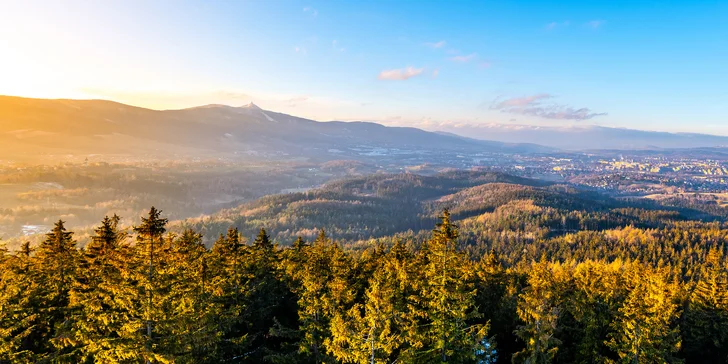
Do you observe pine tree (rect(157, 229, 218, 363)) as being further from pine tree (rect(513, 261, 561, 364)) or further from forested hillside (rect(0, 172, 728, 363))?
pine tree (rect(513, 261, 561, 364))

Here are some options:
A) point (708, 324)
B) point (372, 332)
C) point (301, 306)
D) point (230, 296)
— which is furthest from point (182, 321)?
point (708, 324)

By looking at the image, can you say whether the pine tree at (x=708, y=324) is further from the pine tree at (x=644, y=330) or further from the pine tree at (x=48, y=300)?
the pine tree at (x=48, y=300)

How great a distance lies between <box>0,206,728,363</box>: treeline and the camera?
21719mm

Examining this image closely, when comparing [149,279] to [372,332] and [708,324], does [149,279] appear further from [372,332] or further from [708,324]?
[708,324]

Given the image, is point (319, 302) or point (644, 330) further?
point (644, 330)

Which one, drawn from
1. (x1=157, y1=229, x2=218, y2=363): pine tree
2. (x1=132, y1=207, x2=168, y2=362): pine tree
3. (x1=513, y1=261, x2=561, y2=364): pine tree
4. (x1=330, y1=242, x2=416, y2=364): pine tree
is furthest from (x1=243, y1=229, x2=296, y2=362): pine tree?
(x1=513, y1=261, x2=561, y2=364): pine tree

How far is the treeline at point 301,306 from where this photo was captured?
2172 cm

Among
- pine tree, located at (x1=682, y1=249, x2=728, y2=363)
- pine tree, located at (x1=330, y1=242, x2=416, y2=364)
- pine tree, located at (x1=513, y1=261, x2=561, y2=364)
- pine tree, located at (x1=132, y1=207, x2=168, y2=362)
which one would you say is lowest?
pine tree, located at (x1=682, y1=249, x2=728, y2=363)

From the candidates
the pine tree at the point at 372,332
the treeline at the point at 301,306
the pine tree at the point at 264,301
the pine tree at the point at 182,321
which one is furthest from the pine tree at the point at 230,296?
the pine tree at the point at 372,332

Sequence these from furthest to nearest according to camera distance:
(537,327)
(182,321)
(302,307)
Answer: (302,307) → (537,327) → (182,321)

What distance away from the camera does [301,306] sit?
37.5 meters

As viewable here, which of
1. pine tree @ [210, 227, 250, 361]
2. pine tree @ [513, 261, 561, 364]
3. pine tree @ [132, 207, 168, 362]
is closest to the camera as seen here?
pine tree @ [132, 207, 168, 362]

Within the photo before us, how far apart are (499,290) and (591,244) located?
13426 centimetres

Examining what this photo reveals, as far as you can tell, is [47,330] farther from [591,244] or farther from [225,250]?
[591,244]
